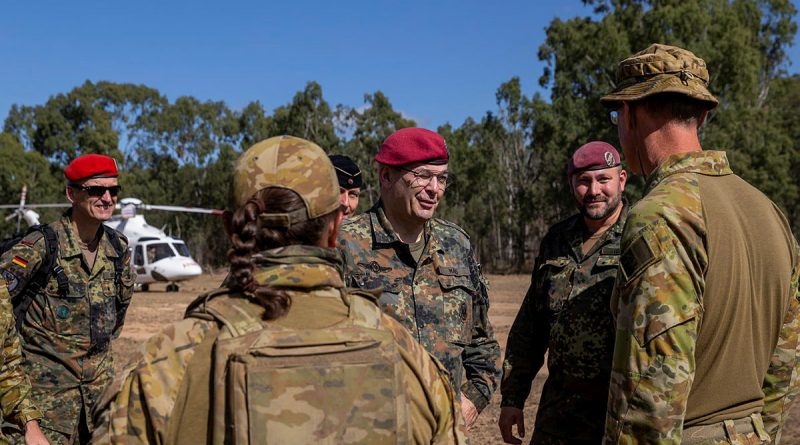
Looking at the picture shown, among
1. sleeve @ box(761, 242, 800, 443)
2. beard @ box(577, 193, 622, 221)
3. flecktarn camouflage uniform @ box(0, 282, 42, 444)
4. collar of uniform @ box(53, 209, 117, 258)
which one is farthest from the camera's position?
collar of uniform @ box(53, 209, 117, 258)

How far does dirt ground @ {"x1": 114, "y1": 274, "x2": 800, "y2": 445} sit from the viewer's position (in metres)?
7.26

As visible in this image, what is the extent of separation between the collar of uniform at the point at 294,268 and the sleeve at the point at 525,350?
2.12 meters

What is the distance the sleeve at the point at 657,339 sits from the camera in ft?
6.95

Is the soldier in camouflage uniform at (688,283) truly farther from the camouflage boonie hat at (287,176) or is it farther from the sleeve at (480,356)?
the sleeve at (480,356)

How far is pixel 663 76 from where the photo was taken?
2445mm

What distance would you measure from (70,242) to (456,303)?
247 cm

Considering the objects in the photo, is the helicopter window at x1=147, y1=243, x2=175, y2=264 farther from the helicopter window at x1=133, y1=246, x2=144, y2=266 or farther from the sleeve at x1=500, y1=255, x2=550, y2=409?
the sleeve at x1=500, y1=255, x2=550, y2=409

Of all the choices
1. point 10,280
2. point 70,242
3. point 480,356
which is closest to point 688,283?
point 480,356

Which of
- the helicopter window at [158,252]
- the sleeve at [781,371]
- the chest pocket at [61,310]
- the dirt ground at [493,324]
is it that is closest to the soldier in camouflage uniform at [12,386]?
the dirt ground at [493,324]

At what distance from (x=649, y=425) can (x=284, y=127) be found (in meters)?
49.3

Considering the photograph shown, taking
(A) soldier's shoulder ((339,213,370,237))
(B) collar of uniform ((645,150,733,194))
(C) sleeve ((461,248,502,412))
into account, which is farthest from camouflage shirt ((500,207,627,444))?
(B) collar of uniform ((645,150,733,194))

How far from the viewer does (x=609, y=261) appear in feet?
11.3

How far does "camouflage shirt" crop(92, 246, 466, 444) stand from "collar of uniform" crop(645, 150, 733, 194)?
1.04m

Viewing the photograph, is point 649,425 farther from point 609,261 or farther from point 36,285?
point 36,285
